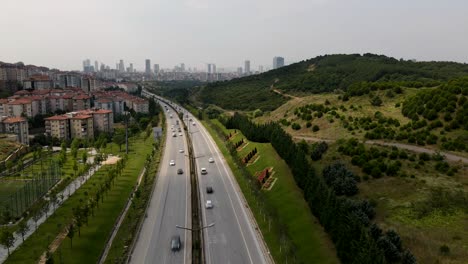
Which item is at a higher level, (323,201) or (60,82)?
(60,82)

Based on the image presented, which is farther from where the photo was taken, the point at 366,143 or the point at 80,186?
the point at 80,186

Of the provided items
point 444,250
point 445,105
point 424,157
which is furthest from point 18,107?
point 444,250

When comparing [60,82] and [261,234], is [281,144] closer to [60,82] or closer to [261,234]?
[261,234]

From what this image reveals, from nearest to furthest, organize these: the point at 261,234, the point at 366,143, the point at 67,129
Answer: the point at 261,234 < the point at 366,143 < the point at 67,129

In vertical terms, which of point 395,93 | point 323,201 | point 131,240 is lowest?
point 131,240

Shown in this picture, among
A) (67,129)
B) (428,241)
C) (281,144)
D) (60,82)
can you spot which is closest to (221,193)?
(281,144)

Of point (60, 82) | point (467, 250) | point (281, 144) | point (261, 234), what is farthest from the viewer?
point (60, 82)

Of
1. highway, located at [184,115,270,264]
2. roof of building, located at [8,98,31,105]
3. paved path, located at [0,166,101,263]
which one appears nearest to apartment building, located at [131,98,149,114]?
roof of building, located at [8,98,31,105]

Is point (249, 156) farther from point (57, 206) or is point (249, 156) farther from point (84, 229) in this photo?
point (84, 229)
